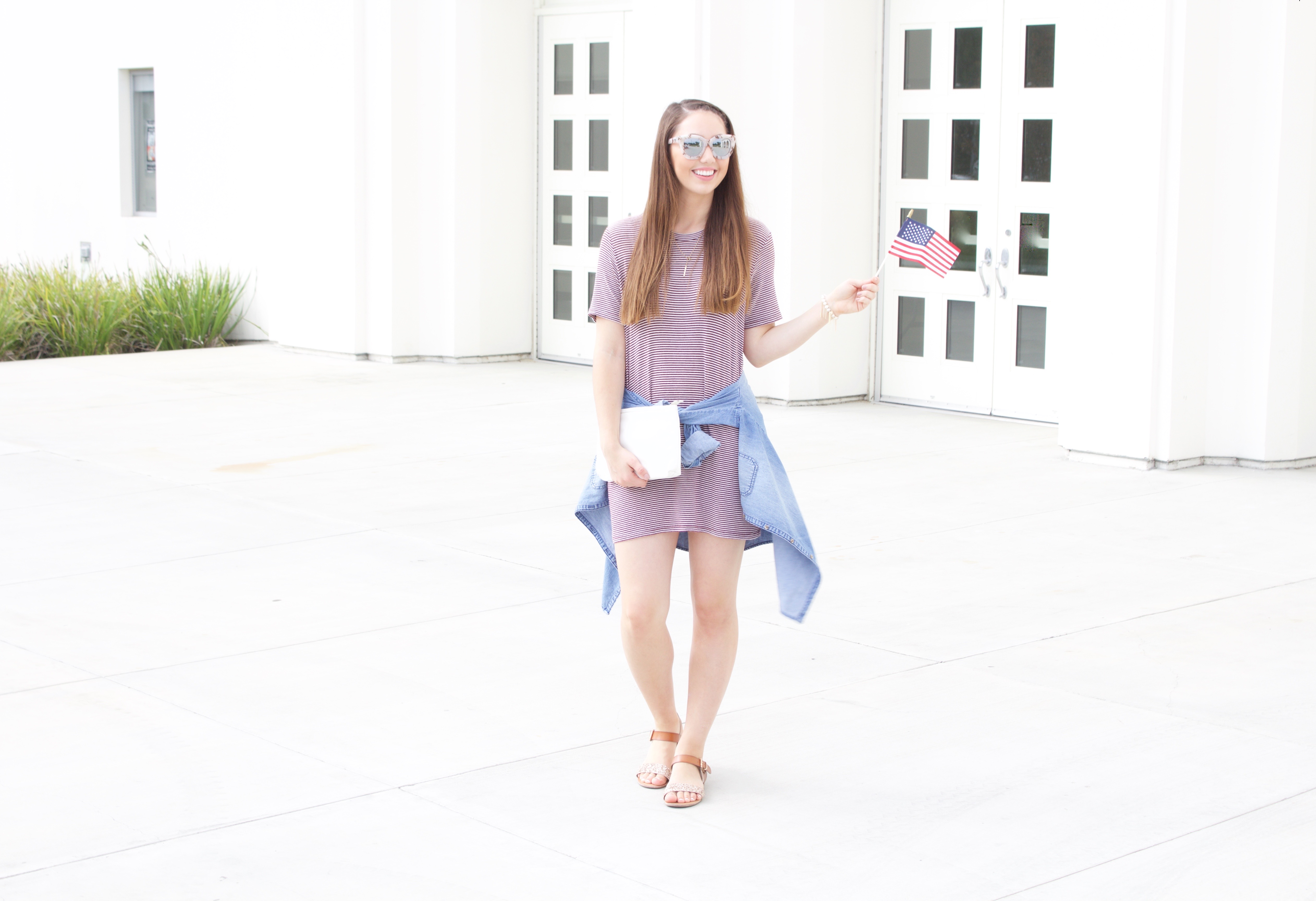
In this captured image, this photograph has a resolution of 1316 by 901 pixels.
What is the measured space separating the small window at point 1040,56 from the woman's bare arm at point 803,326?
22.7 feet

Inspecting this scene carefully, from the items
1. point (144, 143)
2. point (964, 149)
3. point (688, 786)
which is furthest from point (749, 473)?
point (144, 143)

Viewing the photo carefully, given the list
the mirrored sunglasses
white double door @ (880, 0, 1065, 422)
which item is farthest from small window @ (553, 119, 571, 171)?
the mirrored sunglasses

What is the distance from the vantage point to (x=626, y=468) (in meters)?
4.30

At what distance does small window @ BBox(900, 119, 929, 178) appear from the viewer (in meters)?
11.5

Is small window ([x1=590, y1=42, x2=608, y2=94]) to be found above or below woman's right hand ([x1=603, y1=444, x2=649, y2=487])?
above

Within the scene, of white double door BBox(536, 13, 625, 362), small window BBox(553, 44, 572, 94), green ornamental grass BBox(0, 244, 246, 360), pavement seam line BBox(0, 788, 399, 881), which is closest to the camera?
pavement seam line BBox(0, 788, 399, 881)

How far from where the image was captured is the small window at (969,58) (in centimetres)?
1112

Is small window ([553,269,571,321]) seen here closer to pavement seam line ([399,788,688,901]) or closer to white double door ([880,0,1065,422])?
white double door ([880,0,1065,422])

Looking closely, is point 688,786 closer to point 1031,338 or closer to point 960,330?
point 1031,338

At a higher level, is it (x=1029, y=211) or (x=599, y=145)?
(x=599, y=145)

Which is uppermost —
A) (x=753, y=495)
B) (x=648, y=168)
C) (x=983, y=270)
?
(x=648, y=168)

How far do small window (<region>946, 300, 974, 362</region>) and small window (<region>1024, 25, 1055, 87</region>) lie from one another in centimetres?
156

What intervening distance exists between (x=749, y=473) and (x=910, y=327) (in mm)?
7695

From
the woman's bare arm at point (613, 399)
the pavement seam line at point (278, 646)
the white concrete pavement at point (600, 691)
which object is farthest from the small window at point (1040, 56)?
the woman's bare arm at point (613, 399)
